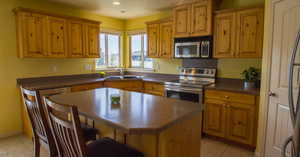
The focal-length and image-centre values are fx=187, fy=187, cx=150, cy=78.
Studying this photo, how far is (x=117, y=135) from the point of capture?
188 centimetres

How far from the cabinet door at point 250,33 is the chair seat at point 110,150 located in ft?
8.01

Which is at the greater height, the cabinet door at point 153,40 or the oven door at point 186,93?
the cabinet door at point 153,40

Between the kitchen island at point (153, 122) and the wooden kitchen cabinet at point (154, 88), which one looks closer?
the kitchen island at point (153, 122)

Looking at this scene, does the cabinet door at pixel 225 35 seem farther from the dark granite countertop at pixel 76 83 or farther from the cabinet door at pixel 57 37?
the cabinet door at pixel 57 37

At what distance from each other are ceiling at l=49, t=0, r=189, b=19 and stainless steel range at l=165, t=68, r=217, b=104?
55.7 inches

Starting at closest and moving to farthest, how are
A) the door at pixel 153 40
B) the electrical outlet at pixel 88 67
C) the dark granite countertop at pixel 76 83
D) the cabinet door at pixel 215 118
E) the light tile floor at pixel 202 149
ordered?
the light tile floor at pixel 202 149 < the dark granite countertop at pixel 76 83 < the cabinet door at pixel 215 118 < the door at pixel 153 40 < the electrical outlet at pixel 88 67

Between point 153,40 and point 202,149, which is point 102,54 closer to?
point 153,40

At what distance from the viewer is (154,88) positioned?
406 centimetres

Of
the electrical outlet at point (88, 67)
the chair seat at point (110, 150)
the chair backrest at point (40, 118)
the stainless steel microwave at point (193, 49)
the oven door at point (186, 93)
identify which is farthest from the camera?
the electrical outlet at point (88, 67)

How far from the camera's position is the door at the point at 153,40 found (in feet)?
13.7

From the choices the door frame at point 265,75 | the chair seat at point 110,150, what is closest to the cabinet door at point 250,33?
the door frame at point 265,75

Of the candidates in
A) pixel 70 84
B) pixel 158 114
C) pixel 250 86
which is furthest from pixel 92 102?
pixel 250 86

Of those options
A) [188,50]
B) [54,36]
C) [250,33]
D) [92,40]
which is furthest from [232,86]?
[54,36]

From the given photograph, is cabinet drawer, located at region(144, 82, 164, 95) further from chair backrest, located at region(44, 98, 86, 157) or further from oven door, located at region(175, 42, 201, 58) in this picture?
chair backrest, located at region(44, 98, 86, 157)
